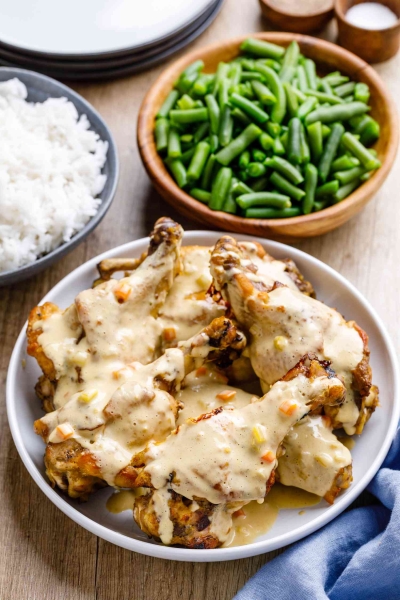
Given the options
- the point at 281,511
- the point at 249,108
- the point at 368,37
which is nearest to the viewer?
the point at 281,511

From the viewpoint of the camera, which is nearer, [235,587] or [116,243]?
[235,587]

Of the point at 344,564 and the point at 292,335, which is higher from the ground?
the point at 292,335

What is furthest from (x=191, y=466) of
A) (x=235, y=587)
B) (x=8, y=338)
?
(x=8, y=338)

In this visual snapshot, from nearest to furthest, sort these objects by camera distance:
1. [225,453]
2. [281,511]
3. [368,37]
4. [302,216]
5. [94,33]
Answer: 1. [225,453]
2. [281,511]
3. [302,216]
4. [368,37]
5. [94,33]

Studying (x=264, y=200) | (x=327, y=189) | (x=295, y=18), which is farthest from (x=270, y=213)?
(x=295, y=18)

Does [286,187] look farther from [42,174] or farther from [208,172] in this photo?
[42,174]

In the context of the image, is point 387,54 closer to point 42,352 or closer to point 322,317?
point 322,317

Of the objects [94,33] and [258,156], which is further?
[94,33]

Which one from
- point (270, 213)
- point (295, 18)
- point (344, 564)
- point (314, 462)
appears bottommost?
point (344, 564)
